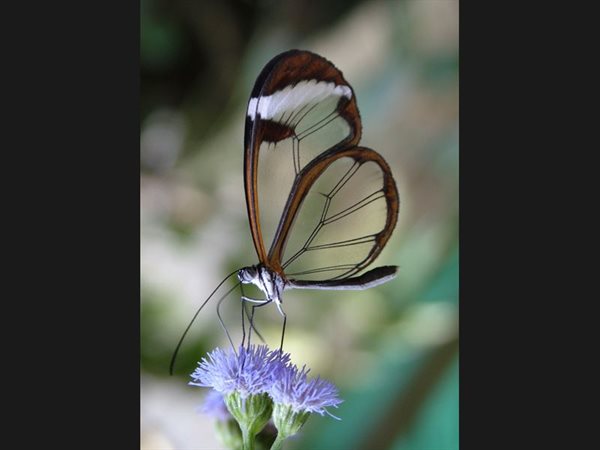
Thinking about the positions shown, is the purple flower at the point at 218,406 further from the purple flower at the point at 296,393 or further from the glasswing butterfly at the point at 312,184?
the glasswing butterfly at the point at 312,184

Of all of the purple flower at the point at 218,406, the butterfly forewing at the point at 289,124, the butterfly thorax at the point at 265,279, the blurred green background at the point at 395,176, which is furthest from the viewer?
the blurred green background at the point at 395,176

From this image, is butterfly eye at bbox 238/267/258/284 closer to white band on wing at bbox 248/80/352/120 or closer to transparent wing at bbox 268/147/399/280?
transparent wing at bbox 268/147/399/280

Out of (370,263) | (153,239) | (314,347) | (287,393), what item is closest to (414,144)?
(370,263)

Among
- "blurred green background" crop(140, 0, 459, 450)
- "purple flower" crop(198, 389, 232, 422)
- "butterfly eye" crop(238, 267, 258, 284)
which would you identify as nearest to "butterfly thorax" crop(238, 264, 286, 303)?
"butterfly eye" crop(238, 267, 258, 284)

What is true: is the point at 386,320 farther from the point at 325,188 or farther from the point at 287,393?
the point at 287,393

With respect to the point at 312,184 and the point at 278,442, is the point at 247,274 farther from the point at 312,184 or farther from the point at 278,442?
the point at 278,442

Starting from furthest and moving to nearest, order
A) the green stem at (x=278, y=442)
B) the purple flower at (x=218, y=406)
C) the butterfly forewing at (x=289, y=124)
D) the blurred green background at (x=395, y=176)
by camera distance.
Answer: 1. the blurred green background at (x=395, y=176)
2. the butterfly forewing at (x=289, y=124)
3. the purple flower at (x=218, y=406)
4. the green stem at (x=278, y=442)

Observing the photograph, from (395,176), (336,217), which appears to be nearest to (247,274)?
(336,217)

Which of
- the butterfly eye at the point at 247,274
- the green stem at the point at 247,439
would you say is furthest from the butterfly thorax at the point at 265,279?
the green stem at the point at 247,439
